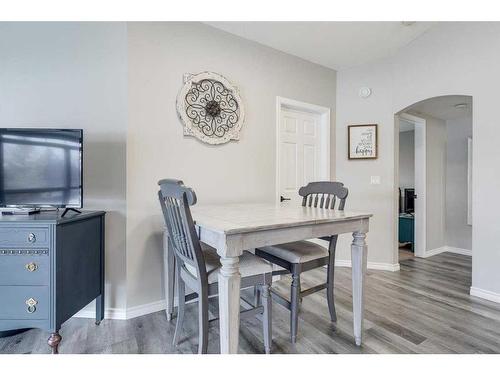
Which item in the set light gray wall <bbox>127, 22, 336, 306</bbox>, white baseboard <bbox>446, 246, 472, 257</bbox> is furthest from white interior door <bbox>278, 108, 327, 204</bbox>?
white baseboard <bbox>446, 246, 472, 257</bbox>

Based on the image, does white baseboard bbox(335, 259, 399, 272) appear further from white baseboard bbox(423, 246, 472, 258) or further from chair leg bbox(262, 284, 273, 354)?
chair leg bbox(262, 284, 273, 354)

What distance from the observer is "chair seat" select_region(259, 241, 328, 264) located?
5.89 feet

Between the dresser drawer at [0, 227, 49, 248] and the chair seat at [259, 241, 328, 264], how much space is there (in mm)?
1398

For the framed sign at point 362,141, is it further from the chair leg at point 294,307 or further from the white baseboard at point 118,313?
the white baseboard at point 118,313

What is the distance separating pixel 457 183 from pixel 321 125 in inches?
99.4

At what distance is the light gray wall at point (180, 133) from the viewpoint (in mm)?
2109

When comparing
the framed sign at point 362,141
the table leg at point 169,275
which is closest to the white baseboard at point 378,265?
the framed sign at point 362,141

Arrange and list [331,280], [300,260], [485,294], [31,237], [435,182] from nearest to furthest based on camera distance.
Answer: [31,237]
[300,260]
[331,280]
[485,294]
[435,182]

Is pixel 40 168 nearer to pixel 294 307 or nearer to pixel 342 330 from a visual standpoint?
pixel 294 307

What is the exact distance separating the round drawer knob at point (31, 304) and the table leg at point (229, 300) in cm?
110

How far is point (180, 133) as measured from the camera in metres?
2.31

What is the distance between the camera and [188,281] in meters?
1.56

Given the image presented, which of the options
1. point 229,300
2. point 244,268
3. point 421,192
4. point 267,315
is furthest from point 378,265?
point 229,300
